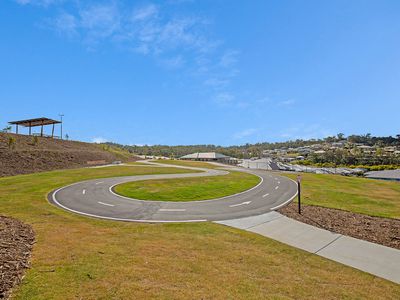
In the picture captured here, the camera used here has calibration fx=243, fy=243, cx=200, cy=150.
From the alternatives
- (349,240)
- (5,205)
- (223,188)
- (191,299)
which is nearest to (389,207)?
(349,240)

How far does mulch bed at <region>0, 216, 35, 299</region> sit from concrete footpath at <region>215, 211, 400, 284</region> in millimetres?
9104

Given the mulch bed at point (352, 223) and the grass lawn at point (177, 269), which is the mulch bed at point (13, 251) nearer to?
the grass lawn at point (177, 269)

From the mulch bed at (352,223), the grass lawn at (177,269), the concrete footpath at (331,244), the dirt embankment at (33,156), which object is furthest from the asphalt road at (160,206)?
the dirt embankment at (33,156)

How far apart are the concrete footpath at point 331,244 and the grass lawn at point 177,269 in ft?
2.38

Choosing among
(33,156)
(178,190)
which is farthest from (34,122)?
(178,190)

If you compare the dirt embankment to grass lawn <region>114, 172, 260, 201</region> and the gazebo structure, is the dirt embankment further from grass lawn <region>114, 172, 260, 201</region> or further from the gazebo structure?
grass lawn <region>114, 172, 260, 201</region>

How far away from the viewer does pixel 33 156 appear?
37750 millimetres

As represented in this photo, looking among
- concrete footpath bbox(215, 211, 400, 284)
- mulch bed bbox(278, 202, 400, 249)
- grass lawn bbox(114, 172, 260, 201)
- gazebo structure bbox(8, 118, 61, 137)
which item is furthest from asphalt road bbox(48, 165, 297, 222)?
gazebo structure bbox(8, 118, 61, 137)

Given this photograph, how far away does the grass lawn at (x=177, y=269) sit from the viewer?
604 cm

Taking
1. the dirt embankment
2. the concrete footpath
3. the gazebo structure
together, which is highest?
the gazebo structure

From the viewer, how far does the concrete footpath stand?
884 centimetres

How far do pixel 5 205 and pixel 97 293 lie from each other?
46.6ft

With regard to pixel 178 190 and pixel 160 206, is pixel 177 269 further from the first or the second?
pixel 178 190

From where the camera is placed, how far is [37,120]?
4897 centimetres
